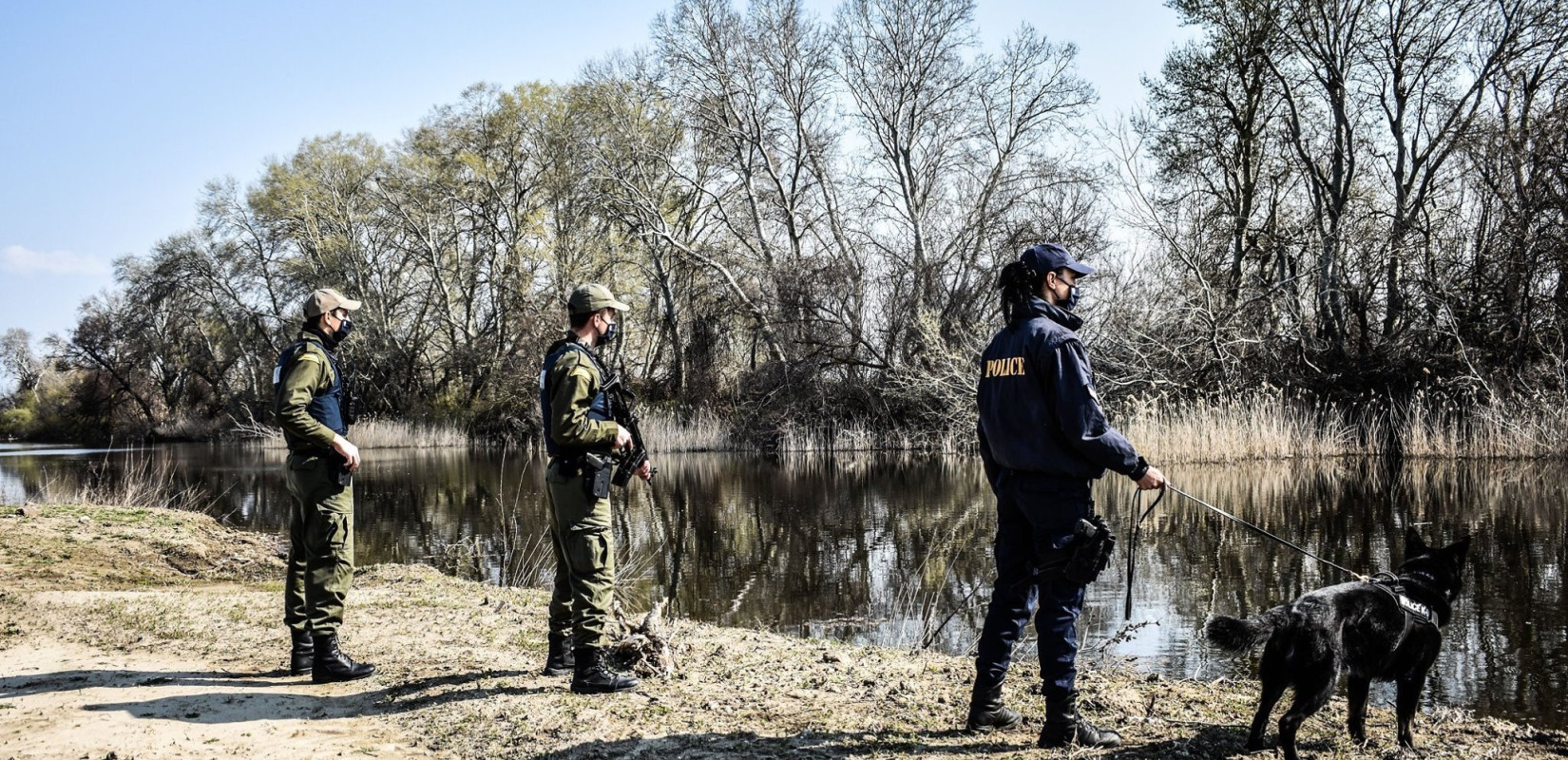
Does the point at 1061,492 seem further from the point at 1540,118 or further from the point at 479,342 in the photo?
the point at 479,342

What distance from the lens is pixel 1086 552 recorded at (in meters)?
3.69

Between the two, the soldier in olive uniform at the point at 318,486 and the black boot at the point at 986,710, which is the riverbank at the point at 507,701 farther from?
the soldier in olive uniform at the point at 318,486

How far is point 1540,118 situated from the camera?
1648 centimetres

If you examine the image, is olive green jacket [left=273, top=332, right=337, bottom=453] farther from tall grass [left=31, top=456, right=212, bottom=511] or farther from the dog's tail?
tall grass [left=31, top=456, right=212, bottom=511]

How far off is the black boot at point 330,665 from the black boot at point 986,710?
119 inches

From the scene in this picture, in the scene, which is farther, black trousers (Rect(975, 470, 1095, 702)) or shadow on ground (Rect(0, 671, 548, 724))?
shadow on ground (Rect(0, 671, 548, 724))

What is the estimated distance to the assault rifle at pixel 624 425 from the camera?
16.2 ft

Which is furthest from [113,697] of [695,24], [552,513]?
[695,24]

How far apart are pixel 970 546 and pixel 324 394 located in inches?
278

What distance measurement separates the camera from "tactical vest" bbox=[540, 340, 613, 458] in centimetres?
471

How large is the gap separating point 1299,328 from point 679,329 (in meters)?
17.6

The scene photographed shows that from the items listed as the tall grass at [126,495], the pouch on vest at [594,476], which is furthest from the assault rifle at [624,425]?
the tall grass at [126,495]

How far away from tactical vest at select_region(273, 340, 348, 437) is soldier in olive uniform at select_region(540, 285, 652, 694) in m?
1.20

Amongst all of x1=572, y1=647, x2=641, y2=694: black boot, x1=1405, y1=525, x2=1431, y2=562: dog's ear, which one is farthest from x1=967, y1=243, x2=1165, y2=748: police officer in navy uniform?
x1=572, y1=647, x2=641, y2=694: black boot
